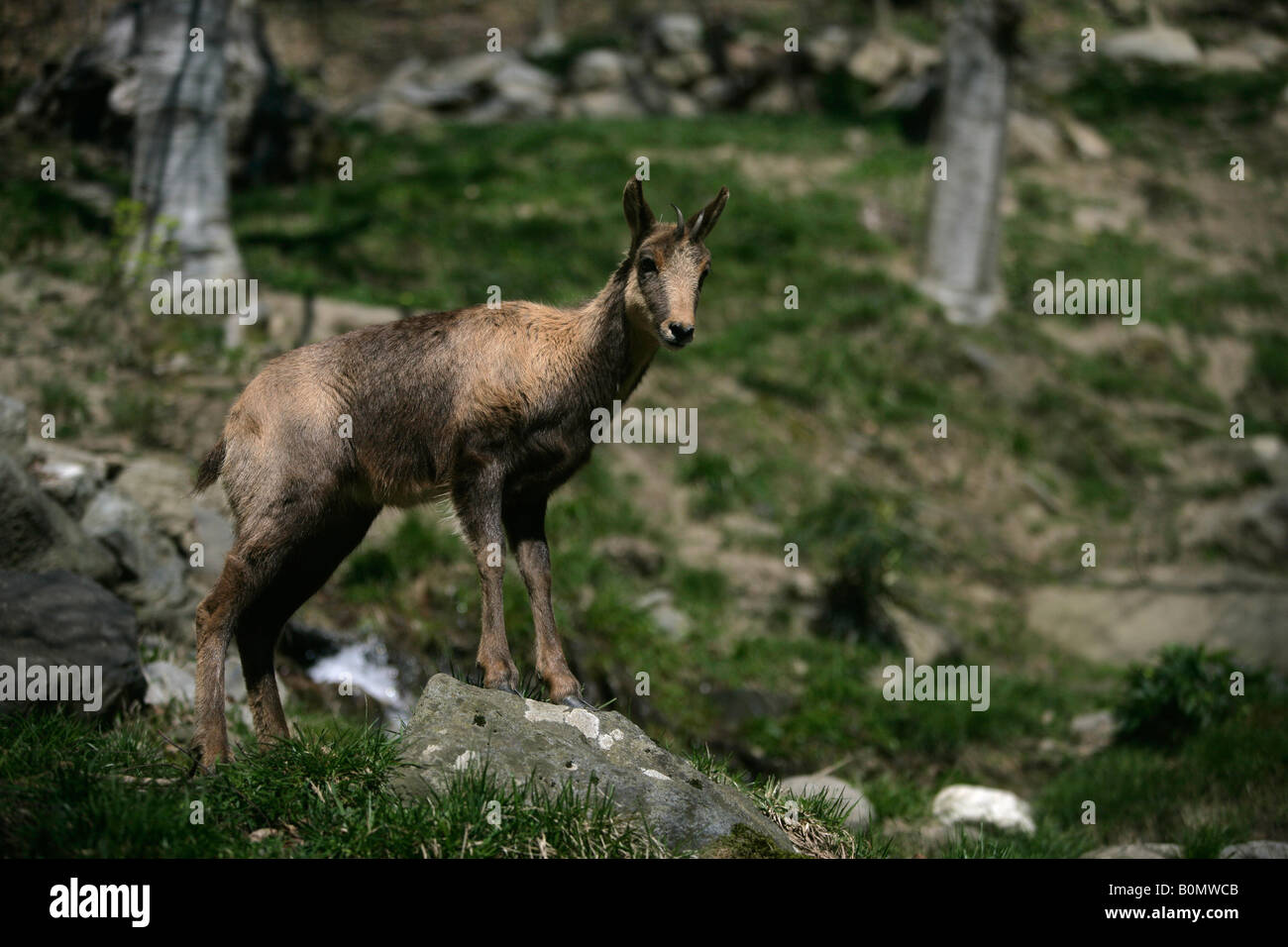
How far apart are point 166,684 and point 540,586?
3.39 m

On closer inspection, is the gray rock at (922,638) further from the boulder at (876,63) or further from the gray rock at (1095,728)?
the boulder at (876,63)

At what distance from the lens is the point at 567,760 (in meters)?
5.65

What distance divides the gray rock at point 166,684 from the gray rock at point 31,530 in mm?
805

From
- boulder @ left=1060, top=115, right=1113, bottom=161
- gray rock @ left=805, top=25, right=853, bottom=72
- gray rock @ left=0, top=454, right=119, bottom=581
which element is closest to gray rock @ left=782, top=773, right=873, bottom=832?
gray rock @ left=0, top=454, right=119, bottom=581

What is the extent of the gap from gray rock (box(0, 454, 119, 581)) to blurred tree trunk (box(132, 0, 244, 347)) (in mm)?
5053

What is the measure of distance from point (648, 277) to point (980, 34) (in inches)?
557

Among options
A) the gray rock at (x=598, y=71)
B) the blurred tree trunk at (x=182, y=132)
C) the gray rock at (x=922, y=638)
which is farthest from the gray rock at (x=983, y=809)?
the gray rock at (x=598, y=71)

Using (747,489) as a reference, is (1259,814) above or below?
below

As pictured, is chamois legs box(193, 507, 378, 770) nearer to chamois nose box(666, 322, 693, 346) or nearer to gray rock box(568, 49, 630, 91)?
chamois nose box(666, 322, 693, 346)

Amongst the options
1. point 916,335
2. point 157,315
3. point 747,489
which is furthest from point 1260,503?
point 157,315

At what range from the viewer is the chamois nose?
6039 mm

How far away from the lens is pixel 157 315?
1253 centimetres

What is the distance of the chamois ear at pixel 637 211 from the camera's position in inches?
253

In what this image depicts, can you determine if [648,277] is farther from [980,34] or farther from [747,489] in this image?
[980,34]
